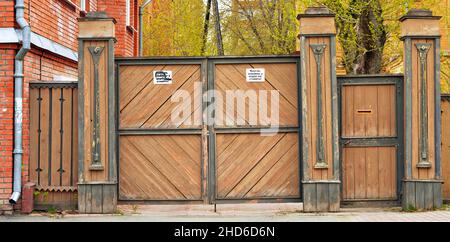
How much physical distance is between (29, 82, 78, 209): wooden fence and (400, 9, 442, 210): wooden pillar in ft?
17.7

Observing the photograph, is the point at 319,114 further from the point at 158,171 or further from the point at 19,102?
the point at 19,102

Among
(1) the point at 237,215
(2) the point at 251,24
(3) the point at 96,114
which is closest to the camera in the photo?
(1) the point at 237,215

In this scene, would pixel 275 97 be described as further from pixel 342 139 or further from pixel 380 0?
pixel 380 0

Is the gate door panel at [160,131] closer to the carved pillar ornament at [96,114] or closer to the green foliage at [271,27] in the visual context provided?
the carved pillar ornament at [96,114]

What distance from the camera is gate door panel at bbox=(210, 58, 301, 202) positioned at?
10.6m

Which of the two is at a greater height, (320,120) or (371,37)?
(371,37)

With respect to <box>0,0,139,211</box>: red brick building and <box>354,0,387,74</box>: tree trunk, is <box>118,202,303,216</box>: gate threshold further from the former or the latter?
<box>354,0,387,74</box>: tree trunk

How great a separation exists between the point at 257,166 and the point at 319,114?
133 cm

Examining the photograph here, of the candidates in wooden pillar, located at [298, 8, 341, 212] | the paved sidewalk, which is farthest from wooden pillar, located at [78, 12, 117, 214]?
wooden pillar, located at [298, 8, 341, 212]

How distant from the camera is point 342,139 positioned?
1058 cm

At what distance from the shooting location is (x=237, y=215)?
9984 millimetres

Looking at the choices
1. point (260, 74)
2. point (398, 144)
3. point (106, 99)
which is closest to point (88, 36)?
point (106, 99)

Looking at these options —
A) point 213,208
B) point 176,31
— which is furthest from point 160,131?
point 176,31

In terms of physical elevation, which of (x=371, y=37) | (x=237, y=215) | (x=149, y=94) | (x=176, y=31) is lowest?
(x=237, y=215)
